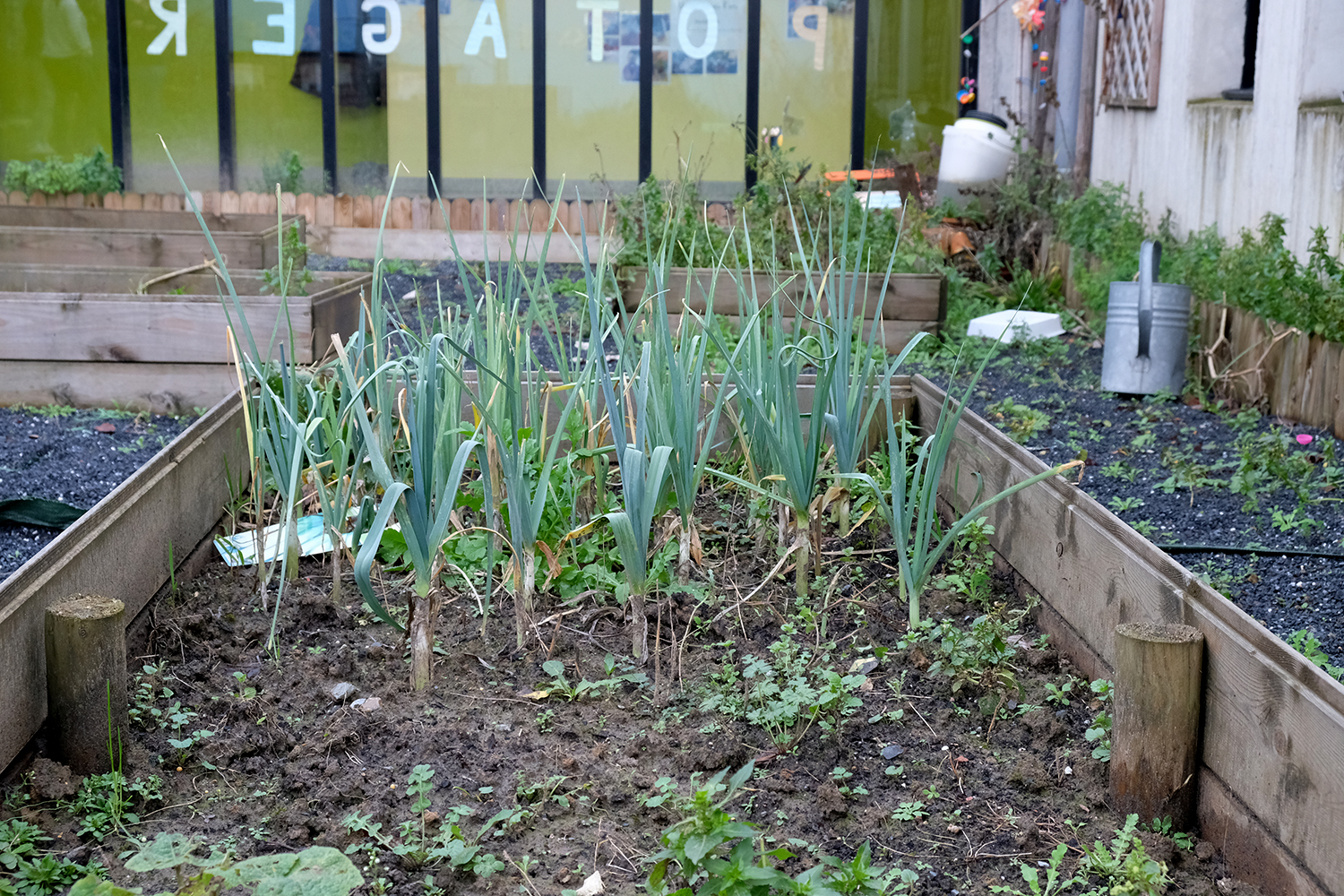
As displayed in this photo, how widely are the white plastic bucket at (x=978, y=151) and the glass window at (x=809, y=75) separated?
5.61 ft

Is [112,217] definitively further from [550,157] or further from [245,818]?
[245,818]

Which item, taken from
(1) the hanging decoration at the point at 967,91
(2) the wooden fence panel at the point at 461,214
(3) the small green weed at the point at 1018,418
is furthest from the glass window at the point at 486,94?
(3) the small green weed at the point at 1018,418

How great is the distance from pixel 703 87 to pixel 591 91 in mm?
803

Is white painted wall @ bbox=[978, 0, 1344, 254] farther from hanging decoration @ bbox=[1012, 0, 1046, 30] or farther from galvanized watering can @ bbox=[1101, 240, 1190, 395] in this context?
galvanized watering can @ bbox=[1101, 240, 1190, 395]

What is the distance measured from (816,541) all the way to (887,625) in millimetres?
210

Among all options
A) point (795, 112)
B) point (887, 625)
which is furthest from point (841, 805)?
point (795, 112)

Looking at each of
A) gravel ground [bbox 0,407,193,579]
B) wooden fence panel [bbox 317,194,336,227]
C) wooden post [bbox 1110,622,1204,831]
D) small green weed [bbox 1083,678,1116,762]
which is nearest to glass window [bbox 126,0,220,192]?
wooden fence panel [bbox 317,194,336,227]

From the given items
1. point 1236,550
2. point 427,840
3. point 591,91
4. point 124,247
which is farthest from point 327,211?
point 427,840

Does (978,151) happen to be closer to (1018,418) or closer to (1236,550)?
(1018,418)

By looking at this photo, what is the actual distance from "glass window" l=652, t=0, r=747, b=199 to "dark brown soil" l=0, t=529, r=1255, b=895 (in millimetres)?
6527

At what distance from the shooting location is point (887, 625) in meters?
2.08

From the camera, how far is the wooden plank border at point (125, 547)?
1488 millimetres

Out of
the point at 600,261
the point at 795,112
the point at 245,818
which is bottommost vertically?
the point at 245,818

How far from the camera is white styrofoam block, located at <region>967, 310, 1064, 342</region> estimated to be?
4762 millimetres
